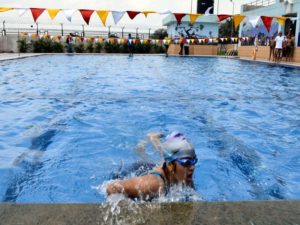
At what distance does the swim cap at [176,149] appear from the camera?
8.39ft

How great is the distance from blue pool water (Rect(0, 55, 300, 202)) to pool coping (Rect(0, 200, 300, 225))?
115cm

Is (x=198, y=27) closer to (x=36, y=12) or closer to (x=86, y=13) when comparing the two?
(x=86, y=13)

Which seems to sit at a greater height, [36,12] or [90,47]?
[36,12]

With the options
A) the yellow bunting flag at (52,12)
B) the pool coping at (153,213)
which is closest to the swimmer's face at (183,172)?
the pool coping at (153,213)

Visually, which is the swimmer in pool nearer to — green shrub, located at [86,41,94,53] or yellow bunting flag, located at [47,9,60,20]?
yellow bunting flag, located at [47,9,60,20]

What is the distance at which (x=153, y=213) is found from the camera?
7.09 ft

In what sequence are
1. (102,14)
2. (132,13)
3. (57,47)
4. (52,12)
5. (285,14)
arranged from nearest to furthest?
(52,12), (102,14), (132,13), (285,14), (57,47)

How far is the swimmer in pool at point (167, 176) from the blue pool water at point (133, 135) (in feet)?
2.48

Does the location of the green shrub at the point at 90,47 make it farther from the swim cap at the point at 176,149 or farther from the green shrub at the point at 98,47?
the swim cap at the point at 176,149

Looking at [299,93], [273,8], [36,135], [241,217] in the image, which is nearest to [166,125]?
[36,135]

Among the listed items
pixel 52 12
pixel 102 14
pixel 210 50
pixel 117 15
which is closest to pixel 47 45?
pixel 52 12

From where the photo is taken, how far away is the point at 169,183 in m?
2.66

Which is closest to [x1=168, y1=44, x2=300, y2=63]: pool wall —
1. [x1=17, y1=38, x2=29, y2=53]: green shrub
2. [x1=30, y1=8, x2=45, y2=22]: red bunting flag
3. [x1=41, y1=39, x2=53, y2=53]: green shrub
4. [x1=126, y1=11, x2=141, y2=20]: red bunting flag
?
[x1=126, y1=11, x2=141, y2=20]: red bunting flag

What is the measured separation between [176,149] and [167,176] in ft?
0.77
